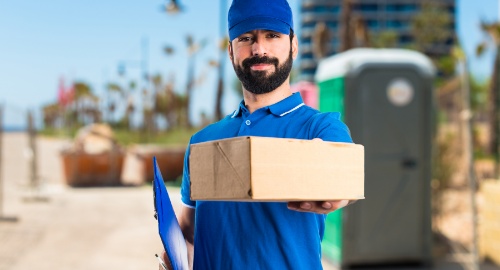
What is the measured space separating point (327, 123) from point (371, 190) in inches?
220

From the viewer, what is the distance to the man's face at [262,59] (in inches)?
70.6

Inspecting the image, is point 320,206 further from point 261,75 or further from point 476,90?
point 476,90

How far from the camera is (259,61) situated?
180 cm

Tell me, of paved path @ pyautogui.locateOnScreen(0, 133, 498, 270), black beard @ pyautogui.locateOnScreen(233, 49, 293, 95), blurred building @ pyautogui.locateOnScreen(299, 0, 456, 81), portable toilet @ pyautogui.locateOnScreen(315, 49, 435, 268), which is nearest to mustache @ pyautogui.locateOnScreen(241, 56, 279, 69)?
black beard @ pyautogui.locateOnScreen(233, 49, 293, 95)

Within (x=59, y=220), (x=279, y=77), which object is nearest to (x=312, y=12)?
(x=59, y=220)

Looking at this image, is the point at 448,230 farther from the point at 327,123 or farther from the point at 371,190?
the point at 327,123

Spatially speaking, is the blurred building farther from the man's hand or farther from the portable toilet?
the man's hand

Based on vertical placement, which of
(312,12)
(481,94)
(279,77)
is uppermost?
(312,12)

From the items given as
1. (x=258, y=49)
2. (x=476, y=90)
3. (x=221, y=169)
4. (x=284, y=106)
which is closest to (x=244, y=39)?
(x=258, y=49)

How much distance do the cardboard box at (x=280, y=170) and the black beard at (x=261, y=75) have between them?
0.94ft

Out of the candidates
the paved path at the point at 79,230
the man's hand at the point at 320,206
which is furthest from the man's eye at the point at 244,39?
the paved path at the point at 79,230

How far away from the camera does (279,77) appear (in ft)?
6.02

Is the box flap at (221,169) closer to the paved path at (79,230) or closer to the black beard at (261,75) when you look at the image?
the black beard at (261,75)

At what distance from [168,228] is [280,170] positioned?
1.36 feet
